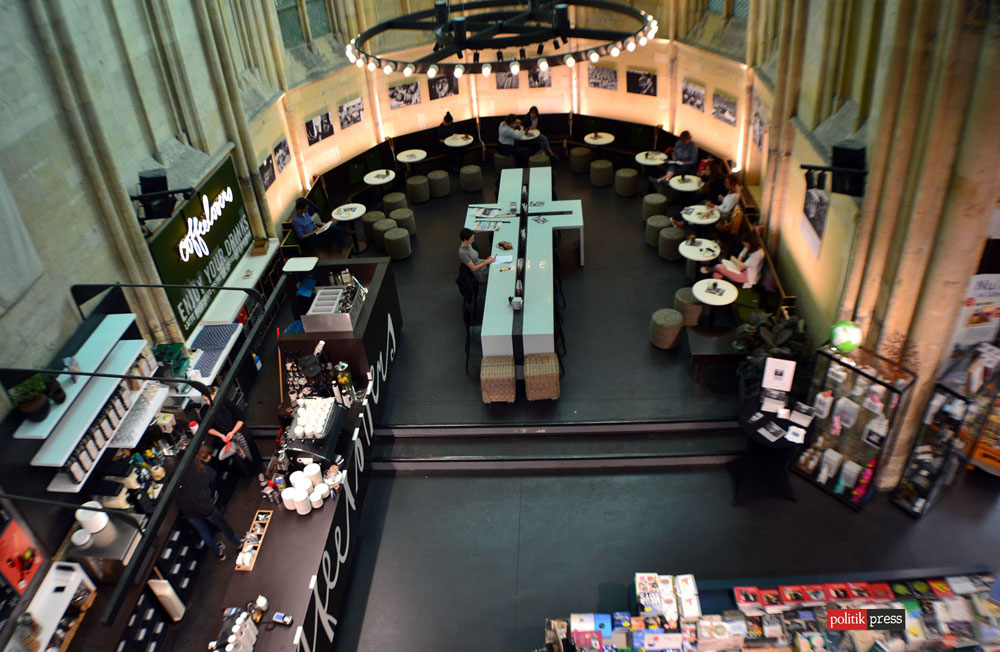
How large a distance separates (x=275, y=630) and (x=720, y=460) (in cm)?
506

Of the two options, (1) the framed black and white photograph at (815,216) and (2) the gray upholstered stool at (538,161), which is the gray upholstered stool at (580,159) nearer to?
(2) the gray upholstered stool at (538,161)

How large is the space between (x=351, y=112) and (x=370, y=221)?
11.0 ft

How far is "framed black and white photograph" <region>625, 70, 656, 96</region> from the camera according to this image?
14328 millimetres

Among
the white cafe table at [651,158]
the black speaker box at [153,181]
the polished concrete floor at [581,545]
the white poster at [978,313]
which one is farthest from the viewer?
the white cafe table at [651,158]

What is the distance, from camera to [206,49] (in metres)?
9.47

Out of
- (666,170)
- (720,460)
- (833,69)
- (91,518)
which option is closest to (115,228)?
(91,518)

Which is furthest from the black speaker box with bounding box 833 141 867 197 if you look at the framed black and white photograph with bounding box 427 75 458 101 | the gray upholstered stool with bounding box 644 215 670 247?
the framed black and white photograph with bounding box 427 75 458 101

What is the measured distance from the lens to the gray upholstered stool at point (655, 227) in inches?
456

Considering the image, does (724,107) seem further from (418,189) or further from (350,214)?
(350,214)

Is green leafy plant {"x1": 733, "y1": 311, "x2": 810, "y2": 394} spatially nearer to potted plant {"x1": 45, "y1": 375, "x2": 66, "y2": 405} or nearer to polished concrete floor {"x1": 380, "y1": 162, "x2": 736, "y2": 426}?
polished concrete floor {"x1": 380, "y1": 162, "x2": 736, "y2": 426}

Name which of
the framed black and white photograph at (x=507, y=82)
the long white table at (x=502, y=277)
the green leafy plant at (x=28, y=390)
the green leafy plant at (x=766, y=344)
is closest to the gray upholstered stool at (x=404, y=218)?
the long white table at (x=502, y=277)

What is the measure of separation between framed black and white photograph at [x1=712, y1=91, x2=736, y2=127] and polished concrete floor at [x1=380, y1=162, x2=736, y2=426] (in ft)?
7.76

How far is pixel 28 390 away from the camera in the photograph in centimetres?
521

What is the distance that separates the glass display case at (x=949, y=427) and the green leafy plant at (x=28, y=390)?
25.6ft
